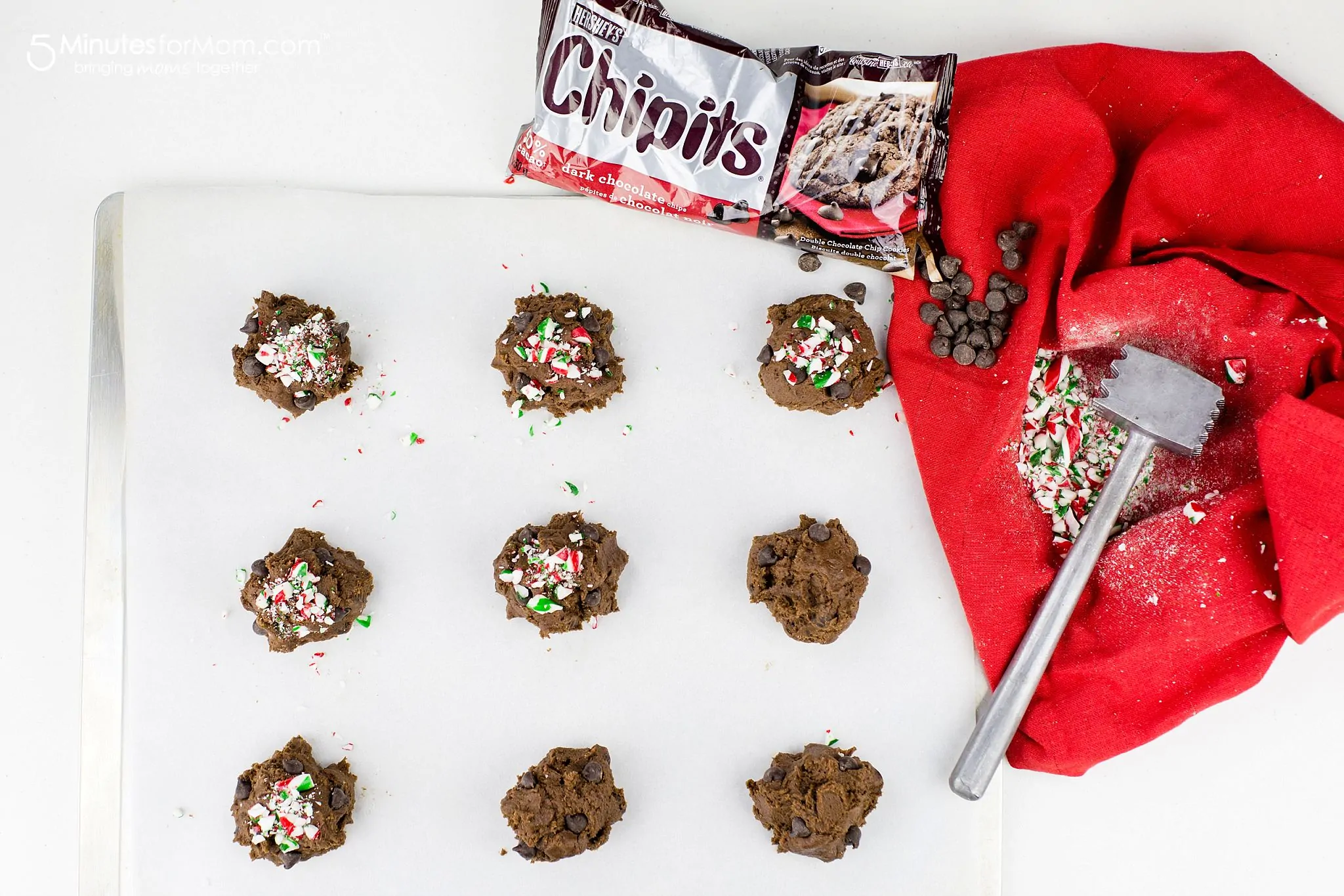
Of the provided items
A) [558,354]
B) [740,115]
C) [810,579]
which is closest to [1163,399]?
[810,579]

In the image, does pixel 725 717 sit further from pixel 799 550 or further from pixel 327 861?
pixel 327 861

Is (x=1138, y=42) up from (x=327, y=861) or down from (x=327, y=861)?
up

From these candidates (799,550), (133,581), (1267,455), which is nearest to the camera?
(1267,455)

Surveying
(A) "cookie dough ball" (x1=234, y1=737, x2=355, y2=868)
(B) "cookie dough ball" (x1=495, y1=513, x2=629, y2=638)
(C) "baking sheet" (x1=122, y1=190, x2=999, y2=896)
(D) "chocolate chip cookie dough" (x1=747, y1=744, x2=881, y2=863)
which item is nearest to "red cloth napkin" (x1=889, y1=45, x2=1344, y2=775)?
(C) "baking sheet" (x1=122, y1=190, x2=999, y2=896)

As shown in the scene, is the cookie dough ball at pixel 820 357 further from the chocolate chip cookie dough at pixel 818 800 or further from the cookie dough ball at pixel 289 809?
the cookie dough ball at pixel 289 809

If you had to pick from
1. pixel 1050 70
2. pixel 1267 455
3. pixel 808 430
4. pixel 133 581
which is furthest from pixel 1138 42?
pixel 133 581
